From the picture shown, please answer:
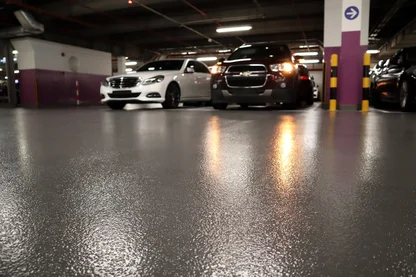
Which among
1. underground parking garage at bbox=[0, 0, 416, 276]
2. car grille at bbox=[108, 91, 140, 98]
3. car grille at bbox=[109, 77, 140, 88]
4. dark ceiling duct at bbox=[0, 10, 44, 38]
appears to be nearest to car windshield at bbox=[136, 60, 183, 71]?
car grille at bbox=[109, 77, 140, 88]

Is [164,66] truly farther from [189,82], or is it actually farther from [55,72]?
[55,72]

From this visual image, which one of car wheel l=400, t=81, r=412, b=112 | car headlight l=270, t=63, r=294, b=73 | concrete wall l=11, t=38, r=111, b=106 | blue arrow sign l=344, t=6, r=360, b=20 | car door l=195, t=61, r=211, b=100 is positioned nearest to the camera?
car wheel l=400, t=81, r=412, b=112

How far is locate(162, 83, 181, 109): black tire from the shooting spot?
32.2ft

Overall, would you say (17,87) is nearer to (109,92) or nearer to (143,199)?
(109,92)

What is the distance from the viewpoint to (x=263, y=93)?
816 cm

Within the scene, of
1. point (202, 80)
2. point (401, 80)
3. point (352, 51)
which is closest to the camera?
point (401, 80)

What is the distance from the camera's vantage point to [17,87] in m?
15.1

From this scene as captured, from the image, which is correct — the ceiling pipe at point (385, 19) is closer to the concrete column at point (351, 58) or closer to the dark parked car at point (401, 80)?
the dark parked car at point (401, 80)

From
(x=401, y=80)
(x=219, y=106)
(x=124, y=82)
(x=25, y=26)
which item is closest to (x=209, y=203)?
(x=401, y=80)

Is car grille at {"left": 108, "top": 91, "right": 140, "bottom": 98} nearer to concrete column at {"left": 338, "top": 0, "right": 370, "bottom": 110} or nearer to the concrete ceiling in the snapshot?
the concrete ceiling

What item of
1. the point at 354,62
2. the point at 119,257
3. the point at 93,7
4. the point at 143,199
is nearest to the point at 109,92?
the point at 93,7

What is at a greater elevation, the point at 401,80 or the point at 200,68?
the point at 200,68

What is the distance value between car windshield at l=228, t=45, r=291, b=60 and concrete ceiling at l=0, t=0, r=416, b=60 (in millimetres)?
4084

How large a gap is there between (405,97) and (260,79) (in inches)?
123
